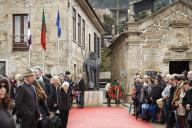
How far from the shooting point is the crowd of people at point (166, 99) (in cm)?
1084

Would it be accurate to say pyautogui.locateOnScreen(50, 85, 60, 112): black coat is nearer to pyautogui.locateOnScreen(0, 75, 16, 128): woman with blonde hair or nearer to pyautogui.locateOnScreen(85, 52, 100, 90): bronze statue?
pyautogui.locateOnScreen(0, 75, 16, 128): woman with blonde hair

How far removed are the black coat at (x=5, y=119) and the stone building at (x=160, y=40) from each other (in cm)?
2486

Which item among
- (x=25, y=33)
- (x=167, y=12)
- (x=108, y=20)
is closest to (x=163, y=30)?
(x=167, y=12)

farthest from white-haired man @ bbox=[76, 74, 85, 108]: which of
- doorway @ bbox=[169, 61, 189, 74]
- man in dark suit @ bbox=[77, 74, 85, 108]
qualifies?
doorway @ bbox=[169, 61, 189, 74]

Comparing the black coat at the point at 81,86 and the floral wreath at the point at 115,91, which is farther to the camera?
the floral wreath at the point at 115,91

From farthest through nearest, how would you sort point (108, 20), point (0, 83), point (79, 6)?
point (108, 20) < point (79, 6) < point (0, 83)

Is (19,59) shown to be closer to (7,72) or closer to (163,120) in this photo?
(7,72)

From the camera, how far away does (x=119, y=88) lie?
26672mm

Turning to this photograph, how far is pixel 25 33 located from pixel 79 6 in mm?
5792

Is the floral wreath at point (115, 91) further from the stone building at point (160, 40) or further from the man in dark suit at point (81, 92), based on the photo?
the stone building at point (160, 40)

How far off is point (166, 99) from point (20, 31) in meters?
12.5

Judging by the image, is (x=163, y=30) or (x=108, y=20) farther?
(x=108, y=20)

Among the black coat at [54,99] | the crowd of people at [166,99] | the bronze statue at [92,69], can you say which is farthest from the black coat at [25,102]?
the bronze statue at [92,69]

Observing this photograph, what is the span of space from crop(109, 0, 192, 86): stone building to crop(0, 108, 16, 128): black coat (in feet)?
81.6
